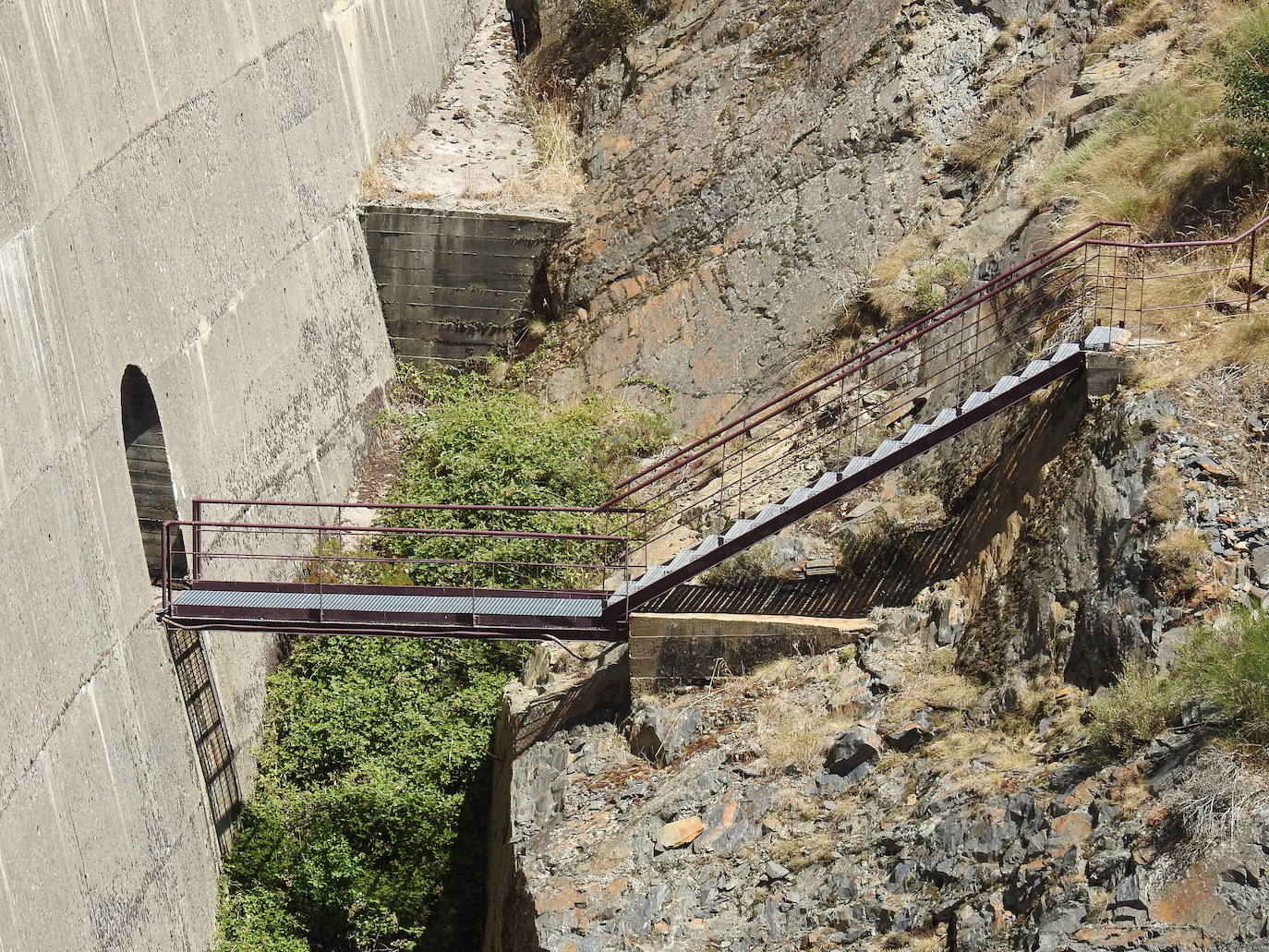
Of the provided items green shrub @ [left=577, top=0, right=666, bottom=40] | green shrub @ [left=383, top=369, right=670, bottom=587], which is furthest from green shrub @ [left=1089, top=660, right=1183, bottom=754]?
green shrub @ [left=577, top=0, right=666, bottom=40]

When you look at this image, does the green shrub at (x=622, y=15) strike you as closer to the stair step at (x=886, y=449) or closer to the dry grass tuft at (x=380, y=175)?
the dry grass tuft at (x=380, y=175)

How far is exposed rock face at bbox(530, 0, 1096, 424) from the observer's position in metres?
19.3

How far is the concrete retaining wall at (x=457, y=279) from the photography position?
838 inches

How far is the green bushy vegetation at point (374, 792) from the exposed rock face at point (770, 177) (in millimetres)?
2800

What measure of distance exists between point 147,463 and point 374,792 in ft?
11.9

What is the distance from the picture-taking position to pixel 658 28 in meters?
23.1

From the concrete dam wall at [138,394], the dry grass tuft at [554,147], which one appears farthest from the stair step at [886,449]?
the dry grass tuft at [554,147]

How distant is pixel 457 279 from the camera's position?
2148 cm

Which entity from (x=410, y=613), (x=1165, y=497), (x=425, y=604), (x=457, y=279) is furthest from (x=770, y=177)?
Answer: (x=1165, y=497)

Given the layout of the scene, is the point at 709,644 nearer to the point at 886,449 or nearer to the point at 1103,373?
the point at 886,449

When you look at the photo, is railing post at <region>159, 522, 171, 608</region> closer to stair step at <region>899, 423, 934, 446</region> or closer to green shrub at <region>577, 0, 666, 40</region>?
stair step at <region>899, 423, 934, 446</region>

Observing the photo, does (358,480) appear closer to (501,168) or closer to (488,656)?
(488,656)

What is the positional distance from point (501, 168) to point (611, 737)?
10.8 meters

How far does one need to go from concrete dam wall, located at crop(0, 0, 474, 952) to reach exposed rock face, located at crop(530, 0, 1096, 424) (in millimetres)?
3352
